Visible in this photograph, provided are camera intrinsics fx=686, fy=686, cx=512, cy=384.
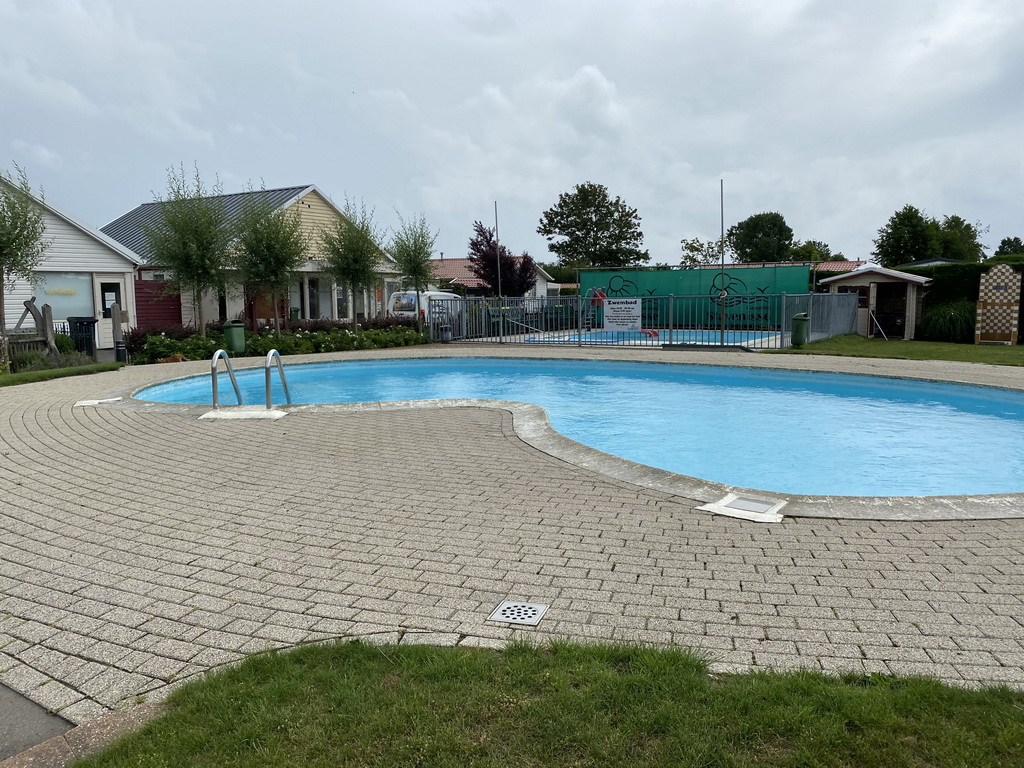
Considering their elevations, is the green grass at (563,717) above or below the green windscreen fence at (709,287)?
below

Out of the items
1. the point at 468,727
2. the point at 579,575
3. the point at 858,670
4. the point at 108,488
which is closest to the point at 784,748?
the point at 858,670

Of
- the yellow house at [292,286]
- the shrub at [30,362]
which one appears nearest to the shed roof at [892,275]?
the yellow house at [292,286]

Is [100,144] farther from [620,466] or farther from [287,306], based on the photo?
[620,466]

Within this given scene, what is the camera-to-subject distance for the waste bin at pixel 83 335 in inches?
686

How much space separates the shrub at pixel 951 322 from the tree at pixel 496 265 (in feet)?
61.7

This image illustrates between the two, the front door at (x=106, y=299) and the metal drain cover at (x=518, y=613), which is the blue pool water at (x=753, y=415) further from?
the front door at (x=106, y=299)

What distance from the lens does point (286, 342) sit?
776 inches

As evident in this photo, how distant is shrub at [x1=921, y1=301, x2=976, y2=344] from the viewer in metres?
20.9

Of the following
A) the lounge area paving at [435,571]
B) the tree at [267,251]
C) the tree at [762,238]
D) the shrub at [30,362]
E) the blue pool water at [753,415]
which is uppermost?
the tree at [762,238]

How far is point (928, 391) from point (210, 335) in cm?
1766

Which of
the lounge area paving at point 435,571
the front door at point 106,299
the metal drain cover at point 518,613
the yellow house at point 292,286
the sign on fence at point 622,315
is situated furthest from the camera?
the yellow house at point 292,286

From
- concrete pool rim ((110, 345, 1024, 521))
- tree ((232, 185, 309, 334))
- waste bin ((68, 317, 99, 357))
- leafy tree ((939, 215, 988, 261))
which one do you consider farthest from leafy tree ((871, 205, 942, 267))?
waste bin ((68, 317, 99, 357))

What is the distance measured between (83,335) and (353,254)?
28.2 feet

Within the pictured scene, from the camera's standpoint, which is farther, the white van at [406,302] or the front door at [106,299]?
the white van at [406,302]
